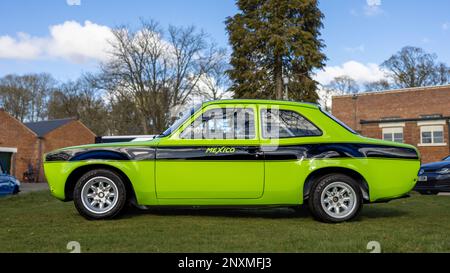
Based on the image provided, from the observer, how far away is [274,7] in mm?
39594

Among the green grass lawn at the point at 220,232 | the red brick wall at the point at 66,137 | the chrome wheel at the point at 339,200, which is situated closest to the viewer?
the green grass lawn at the point at 220,232

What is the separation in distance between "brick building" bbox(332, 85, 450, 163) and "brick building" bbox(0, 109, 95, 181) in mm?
26212

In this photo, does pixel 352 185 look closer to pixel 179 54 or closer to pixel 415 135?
pixel 415 135

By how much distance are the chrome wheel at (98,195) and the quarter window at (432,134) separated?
31.0 m

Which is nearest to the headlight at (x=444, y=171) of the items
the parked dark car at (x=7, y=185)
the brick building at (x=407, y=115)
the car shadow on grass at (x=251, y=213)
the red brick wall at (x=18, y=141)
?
the car shadow on grass at (x=251, y=213)

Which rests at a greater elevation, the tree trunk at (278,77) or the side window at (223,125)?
the tree trunk at (278,77)

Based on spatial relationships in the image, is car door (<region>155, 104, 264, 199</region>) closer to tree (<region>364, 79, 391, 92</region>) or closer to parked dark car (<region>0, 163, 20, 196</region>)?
parked dark car (<region>0, 163, 20, 196</region>)

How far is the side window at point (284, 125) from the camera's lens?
21.0ft

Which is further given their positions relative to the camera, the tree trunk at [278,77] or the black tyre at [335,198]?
the tree trunk at [278,77]

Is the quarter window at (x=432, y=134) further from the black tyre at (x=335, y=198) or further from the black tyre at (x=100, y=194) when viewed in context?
the black tyre at (x=100, y=194)

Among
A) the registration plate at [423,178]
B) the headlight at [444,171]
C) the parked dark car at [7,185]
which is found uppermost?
the headlight at [444,171]

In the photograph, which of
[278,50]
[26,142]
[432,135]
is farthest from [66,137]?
[432,135]

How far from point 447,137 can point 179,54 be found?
29.2 metres

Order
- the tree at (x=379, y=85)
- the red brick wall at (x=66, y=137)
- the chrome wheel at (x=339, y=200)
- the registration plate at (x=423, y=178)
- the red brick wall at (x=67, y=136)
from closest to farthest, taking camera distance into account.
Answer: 1. the chrome wheel at (x=339, y=200)
2. the registration plate at (x=423, y=178)
3. the red brick wall at (x=66, y=137)
4. the red brick wall at (x=67, y=136)
5. the tree at (x=379, y=85)
